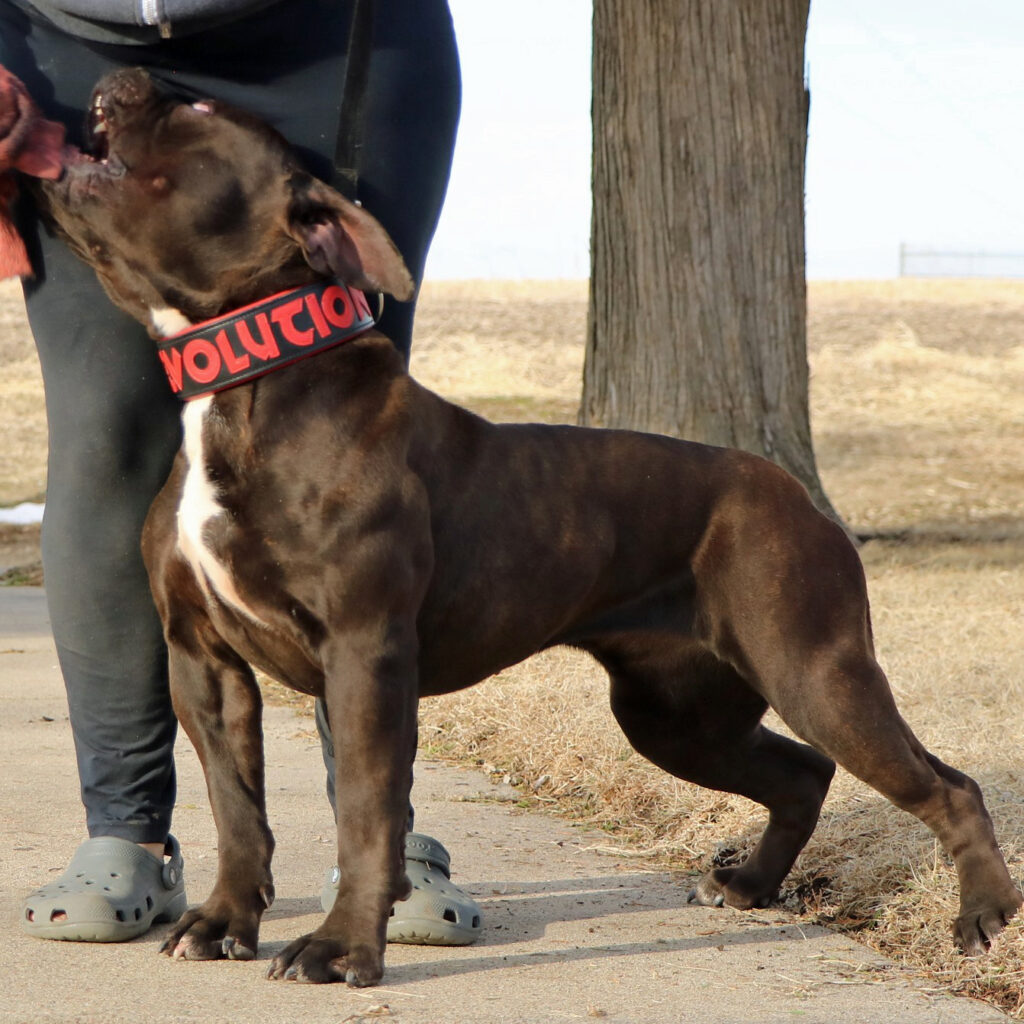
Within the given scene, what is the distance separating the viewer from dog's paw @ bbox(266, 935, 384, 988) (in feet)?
8.68

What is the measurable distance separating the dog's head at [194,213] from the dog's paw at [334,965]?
1.18 m

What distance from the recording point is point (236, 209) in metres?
2.80

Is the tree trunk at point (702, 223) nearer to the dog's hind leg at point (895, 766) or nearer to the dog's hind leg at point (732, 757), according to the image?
the dog's hind leg at point (732, 757)

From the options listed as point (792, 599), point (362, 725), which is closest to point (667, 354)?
point (792, 599)

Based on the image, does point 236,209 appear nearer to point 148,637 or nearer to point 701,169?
point 148,637

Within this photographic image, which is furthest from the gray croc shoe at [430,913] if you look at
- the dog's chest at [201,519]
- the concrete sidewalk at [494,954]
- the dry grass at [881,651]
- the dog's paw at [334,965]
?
the dry grass at [881,651]

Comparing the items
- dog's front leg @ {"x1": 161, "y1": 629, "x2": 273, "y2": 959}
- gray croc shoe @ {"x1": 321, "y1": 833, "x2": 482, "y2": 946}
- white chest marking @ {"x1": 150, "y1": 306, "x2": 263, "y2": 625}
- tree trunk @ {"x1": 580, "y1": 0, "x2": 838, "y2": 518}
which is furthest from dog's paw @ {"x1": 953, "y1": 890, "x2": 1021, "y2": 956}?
tree trunk @ {"x1": 580, "y1": 0, "x2": 838, "y2": 518}

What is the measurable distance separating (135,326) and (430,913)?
133cm

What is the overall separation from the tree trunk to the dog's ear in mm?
4361

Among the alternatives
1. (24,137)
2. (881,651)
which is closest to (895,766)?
(24,137)

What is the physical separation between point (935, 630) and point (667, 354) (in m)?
1.83

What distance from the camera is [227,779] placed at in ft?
9.55

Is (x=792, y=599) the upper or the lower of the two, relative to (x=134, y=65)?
lower

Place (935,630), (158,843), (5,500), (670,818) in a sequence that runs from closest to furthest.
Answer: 1. (158,843)
2. (670,818)
3. (935,630)
4. (5,500)
